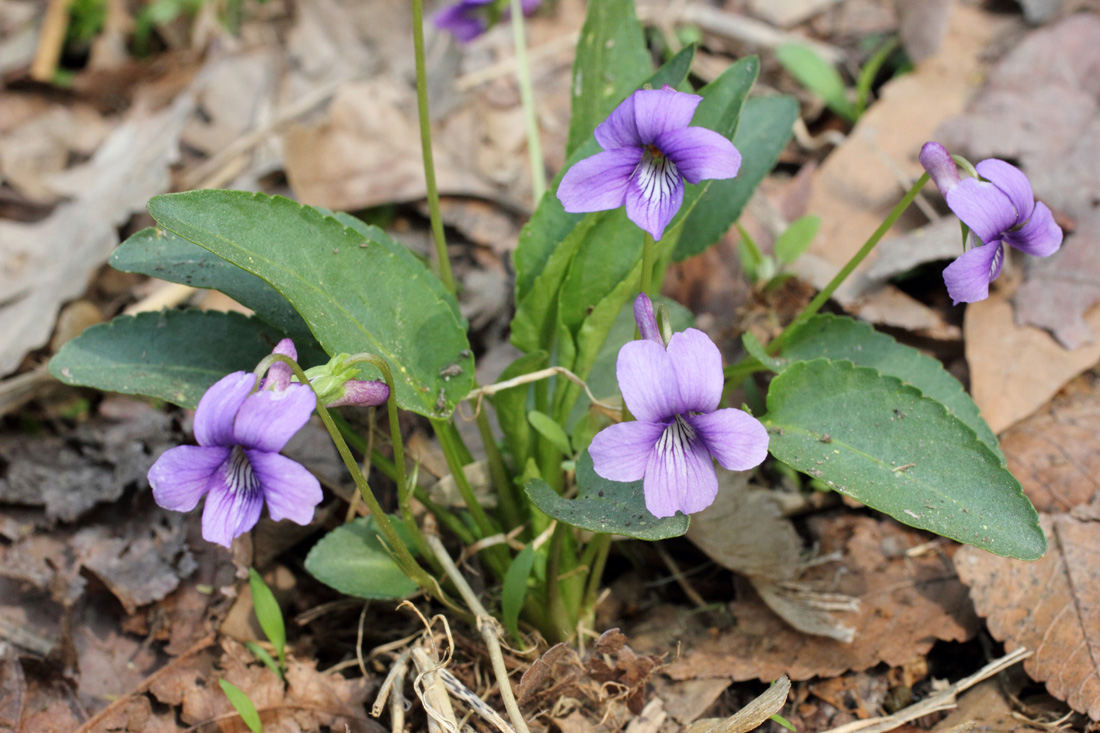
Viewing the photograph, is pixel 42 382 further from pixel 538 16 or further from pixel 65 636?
pixel 538 16

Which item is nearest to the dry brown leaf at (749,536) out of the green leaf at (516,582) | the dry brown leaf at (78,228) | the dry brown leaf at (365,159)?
the green leaf at (516,582)

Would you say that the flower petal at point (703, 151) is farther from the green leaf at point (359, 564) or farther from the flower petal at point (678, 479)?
the green leaf at point (359, 564)

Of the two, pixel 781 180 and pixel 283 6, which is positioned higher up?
pixel 283 6

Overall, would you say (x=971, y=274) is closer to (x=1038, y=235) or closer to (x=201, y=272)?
(x=1038, y=235)

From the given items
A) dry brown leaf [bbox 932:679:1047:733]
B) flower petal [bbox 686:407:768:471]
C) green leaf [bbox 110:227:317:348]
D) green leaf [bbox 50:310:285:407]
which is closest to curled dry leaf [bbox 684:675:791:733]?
dry brown leaf [bbox 932:679:1047:733]

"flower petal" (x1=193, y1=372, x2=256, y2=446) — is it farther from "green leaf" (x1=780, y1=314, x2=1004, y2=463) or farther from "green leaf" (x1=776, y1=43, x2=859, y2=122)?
"green leaf" (x1=776, y1=43, x2=859, y2=122)

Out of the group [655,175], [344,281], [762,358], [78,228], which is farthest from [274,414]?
[78,228]

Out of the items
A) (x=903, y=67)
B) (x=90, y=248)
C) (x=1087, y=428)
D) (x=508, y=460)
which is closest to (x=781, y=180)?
(x=903, y=67)
